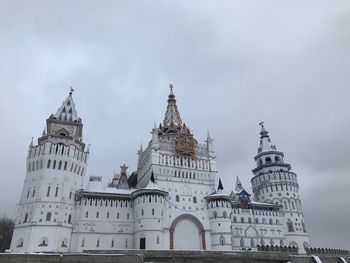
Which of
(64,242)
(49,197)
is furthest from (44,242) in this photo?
(49,197)

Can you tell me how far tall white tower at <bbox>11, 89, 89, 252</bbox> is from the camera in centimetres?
3966

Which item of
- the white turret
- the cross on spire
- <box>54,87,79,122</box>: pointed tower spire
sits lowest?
the white turret

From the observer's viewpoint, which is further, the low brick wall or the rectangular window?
the rectangular window

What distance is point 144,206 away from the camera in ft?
145

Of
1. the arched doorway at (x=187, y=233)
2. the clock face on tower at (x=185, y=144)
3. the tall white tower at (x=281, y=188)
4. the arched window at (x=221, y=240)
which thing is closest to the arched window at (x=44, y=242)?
the arched doorway at (x=187, y=233)

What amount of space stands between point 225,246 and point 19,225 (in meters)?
30.4

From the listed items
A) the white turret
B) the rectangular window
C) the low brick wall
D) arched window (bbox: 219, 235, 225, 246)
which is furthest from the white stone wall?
the rectangular window

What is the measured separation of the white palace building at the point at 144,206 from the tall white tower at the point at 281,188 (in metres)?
0.33

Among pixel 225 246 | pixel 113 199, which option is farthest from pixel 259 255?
pixel 113 199

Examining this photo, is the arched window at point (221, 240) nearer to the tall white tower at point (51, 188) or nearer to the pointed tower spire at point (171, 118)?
the pointed tower spire at point (171, 118)

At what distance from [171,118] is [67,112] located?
20.4 m

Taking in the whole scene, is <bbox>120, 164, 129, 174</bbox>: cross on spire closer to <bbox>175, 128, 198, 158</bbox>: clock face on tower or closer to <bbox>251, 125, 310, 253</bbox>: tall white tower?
<bbox>175, 128, 198, 158</bbox>: clock face on tower

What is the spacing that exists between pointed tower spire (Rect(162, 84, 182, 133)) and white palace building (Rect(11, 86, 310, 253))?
27 cm

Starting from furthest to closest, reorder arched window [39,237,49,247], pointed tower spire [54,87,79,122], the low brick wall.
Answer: pointed tower spire [54,87,79,122] → arched window [39,237,49,247] → the low brick wall
